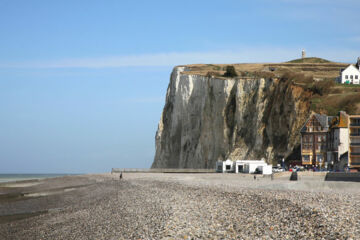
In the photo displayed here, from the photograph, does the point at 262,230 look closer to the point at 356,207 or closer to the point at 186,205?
the point at 356,207

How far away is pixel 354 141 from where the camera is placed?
50.3 meters

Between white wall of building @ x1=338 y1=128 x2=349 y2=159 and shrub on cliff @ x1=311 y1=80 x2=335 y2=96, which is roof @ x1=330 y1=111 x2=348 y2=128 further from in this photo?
shrub on cliff @ x1=311 y1=80 x2=335 y2=96

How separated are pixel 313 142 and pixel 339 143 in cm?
417

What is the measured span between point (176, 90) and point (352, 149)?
39.8 meters

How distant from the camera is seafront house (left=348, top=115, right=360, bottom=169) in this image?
49.5 m

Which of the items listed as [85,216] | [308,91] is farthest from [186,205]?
[308,91]

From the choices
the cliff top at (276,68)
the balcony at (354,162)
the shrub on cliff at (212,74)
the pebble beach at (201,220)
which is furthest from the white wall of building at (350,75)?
the pebble beach at (201,220)

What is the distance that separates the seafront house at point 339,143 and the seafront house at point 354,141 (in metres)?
0.48

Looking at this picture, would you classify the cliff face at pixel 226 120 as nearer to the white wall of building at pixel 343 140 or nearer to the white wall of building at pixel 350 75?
the white wall of building at pixel 343 140

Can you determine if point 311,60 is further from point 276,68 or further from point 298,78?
point 298,78

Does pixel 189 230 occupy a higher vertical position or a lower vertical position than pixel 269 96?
lower

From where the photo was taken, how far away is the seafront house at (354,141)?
162ft

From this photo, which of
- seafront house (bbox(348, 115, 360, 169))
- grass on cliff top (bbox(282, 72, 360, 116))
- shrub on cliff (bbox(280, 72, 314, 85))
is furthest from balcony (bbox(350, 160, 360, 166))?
shrub on cliff (bbox(280, 72, 314, 85))

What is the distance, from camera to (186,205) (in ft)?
63.4
